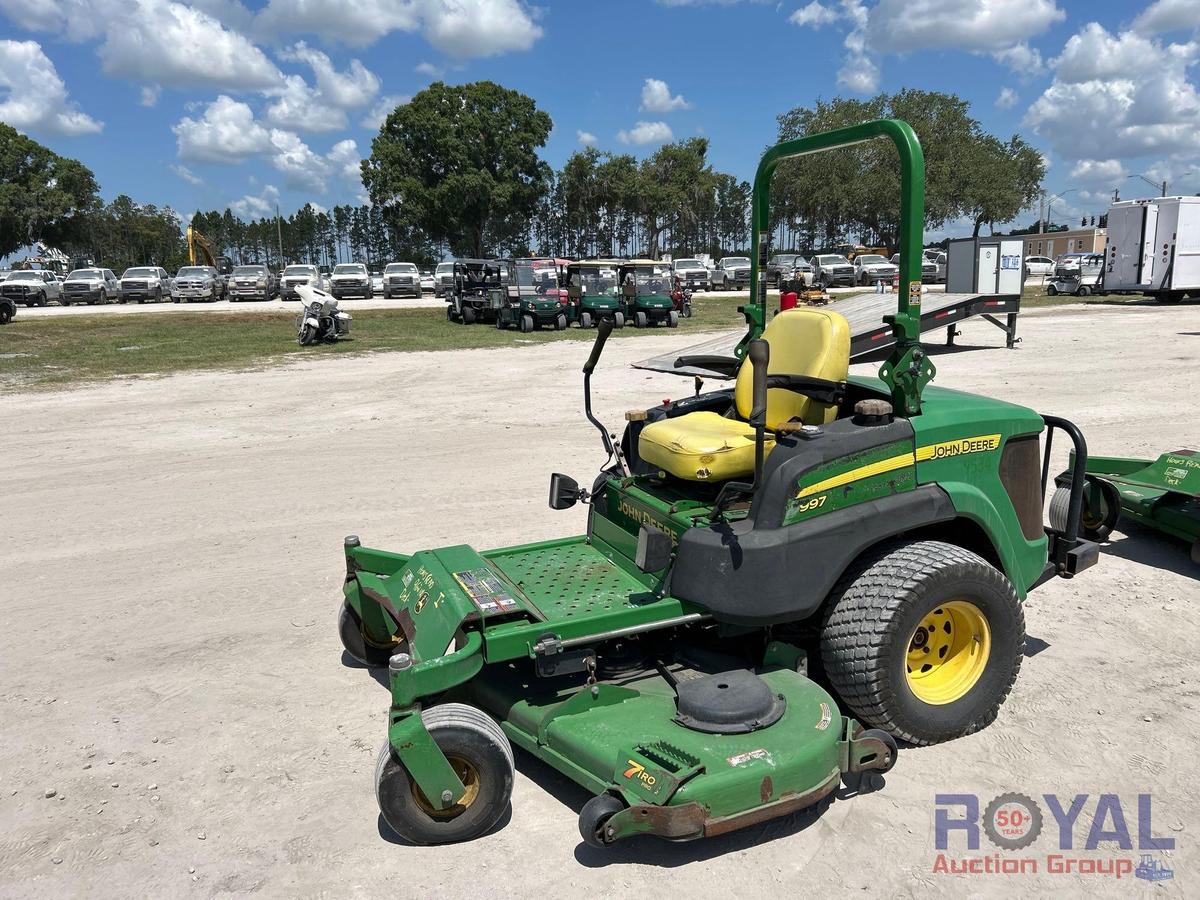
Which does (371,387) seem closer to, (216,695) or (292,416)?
(292,416)

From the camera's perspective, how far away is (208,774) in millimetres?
3670

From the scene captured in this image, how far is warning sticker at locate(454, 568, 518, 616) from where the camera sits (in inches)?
140

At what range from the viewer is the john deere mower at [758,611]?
10.2ft

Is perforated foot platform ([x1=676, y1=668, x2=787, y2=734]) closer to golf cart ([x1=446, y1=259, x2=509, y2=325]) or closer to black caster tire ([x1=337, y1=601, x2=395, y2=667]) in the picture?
black caster tire ([x1=337, y1=601, x2=395, y2=667])

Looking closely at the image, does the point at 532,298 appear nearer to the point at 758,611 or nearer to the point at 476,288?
the point at 476,288

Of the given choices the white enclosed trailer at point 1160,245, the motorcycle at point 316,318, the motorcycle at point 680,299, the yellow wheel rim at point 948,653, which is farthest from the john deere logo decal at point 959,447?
the white enclosed trailer at point 1160,245

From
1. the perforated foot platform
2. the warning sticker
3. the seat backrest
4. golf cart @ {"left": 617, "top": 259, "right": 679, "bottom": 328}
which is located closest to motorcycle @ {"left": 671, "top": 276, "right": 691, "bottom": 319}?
golf cart @ {"left": 617, "top": 259, "right": 679, "bottom": 328}

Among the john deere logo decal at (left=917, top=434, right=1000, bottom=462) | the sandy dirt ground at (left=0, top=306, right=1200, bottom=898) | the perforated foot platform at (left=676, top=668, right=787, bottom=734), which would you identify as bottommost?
the sandy dirt ground at (left=0, top=306, right=1200, bottom=898)

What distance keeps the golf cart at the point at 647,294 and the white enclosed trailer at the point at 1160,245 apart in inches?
544

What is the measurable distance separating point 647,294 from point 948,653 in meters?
21.8

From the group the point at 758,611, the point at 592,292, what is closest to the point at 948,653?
the point at 758,611

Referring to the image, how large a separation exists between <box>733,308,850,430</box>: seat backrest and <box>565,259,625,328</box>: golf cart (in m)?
20.5

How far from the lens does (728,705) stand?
3.25 meters

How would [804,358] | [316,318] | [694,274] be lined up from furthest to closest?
1. [694,274]
2. [316,318]
3. [804,358]
